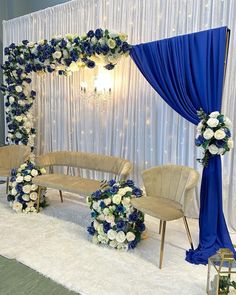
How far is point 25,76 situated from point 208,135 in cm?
326

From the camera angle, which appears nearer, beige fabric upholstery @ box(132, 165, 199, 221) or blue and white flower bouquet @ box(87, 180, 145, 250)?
beige fabric upholstery @ box(132, 165, 199, 221)

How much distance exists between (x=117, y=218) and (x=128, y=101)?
5.93ft

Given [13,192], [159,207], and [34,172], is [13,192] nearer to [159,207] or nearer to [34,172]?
[34,172]

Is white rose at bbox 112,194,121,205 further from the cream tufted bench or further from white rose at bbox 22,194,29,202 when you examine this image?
white rose at bbox 22,194,29,202

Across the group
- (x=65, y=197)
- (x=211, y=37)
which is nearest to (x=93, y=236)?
(x=65, y=197)

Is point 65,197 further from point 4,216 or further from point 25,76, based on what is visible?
point 25,76

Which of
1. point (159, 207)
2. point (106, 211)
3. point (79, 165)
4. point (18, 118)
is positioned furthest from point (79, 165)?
point (159, 207)

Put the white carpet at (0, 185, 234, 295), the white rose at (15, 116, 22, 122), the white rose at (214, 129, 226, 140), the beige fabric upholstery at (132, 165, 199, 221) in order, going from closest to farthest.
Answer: the white carpet at (0, 185, 234, 295), the white rose at (214, 129, 226, 140), the beige fabric upholstery at (132, 165, 199, 221), the white rose at (15, 116, 22, 122)

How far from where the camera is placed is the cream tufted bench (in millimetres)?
3701

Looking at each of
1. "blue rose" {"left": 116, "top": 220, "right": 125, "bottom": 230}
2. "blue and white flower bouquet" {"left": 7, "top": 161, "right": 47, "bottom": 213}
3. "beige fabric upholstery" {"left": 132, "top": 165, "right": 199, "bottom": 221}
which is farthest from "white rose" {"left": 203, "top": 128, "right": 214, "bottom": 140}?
"blue and white flower bouquet" {"left": 7, "top": 161, "right": 47, "bottom": 213}

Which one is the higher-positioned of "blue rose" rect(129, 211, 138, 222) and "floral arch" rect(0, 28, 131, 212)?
"floral arch" rect(0, 28, 131, 212)

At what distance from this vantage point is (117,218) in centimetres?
302

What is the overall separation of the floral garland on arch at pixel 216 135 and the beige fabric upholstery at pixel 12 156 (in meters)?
2.93

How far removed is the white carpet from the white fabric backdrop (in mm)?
944
